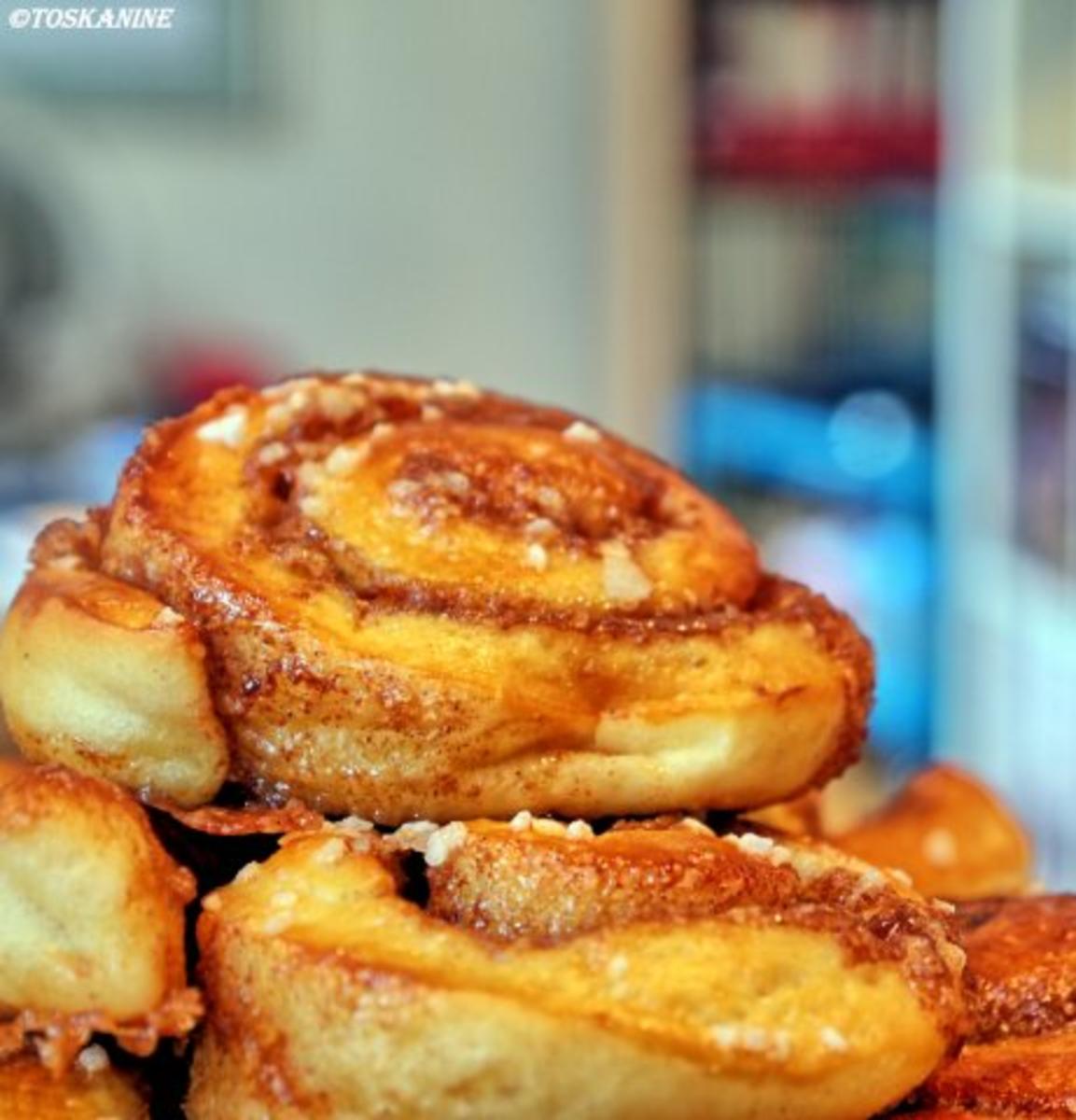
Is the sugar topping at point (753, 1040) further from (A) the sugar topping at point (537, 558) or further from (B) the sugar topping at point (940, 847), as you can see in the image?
(B) the sugar topping at point (940, 847)

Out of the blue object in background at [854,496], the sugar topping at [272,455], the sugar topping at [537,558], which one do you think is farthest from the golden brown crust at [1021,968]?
the blue object in background at [854,496]

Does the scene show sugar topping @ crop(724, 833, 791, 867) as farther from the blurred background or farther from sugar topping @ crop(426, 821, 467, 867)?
the blurred background

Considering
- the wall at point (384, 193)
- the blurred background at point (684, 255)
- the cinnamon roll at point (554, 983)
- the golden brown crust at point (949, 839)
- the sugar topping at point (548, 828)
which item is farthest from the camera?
the wall at point (384, 193)

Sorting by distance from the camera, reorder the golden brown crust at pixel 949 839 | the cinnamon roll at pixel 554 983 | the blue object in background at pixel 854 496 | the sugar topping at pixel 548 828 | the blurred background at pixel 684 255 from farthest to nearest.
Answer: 1. the blue object in background at pixel 854 496
2. the blurred background at pixel 684 255
3. the golden brown crust at pixel 949 839
4. the sugar topping at pixel 548 828
5. the cinnamon roll at pixel 554 983

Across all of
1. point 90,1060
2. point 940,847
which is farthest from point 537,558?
point 940,847

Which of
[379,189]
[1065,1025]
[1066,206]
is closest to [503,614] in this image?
[1065,1025]

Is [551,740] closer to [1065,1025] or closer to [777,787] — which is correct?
[777,787]

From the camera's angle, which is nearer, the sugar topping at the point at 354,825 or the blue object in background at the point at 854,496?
the sugar topping at the point at 354,825
